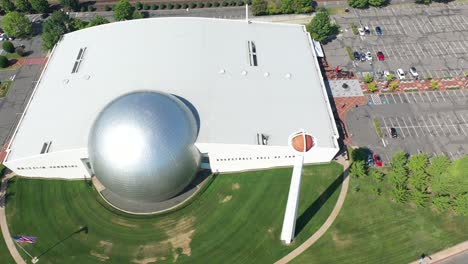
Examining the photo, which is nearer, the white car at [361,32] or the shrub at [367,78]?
the shrub at [367,78]

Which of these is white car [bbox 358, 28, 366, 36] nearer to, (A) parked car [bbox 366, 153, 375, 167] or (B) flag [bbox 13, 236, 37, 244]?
(A) parked car [bbox 366, 153, 375, 167]

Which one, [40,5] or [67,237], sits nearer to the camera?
[67,237]

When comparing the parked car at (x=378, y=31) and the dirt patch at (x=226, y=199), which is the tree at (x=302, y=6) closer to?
the parked car at (x=378, y=31)

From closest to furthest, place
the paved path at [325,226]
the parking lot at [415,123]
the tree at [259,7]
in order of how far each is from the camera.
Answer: the paved path at [325,226] → the parking lot at [415,123] → the tree at [259,7]

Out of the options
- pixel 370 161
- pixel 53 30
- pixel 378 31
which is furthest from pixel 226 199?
pixel 53 30

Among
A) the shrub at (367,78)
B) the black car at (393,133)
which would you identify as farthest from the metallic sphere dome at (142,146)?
the shrub at (367,78)

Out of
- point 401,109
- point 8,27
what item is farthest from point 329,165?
point 8,27

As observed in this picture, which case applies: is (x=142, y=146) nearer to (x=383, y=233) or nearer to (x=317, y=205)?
(x=317, y=205)
